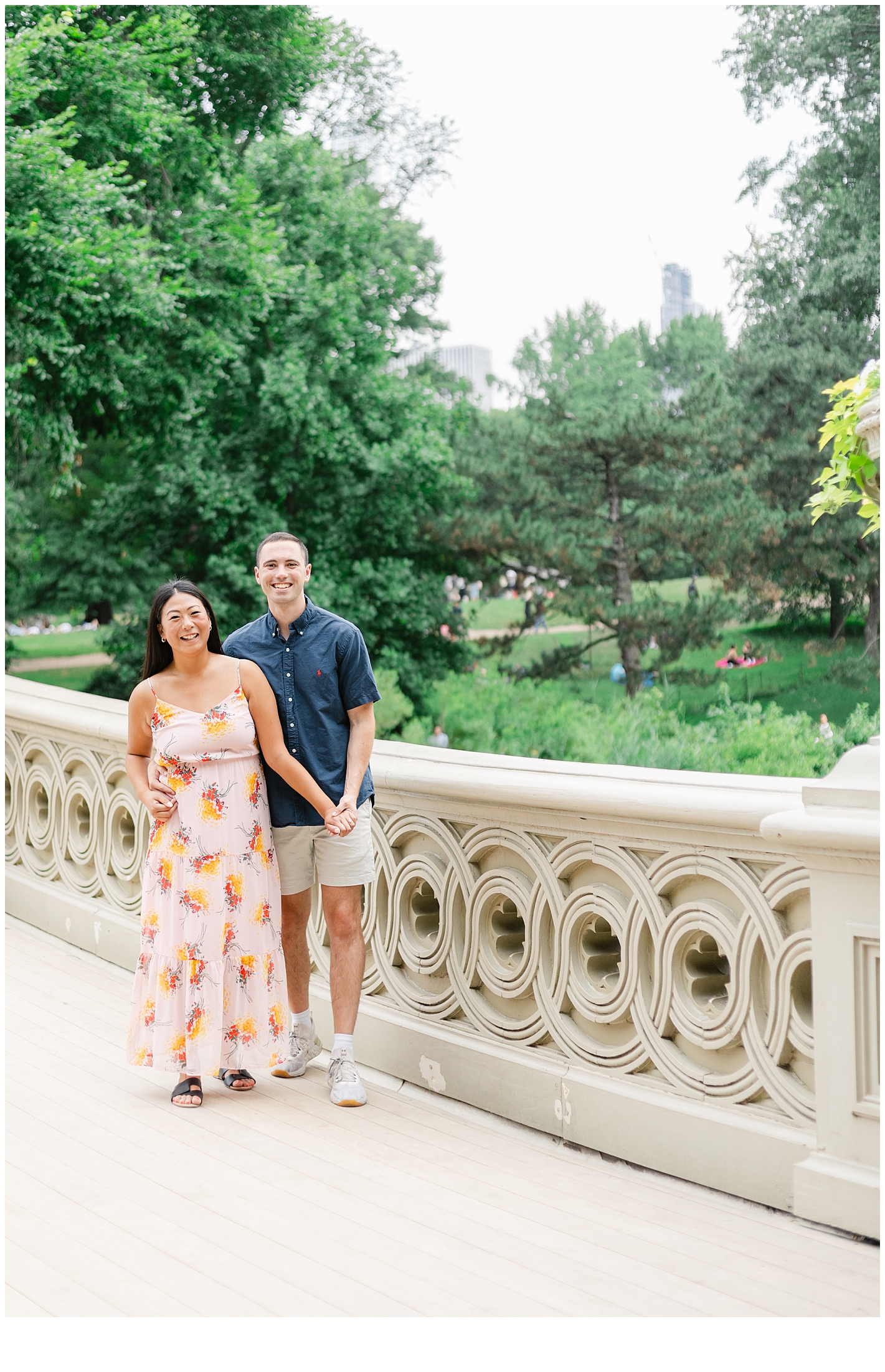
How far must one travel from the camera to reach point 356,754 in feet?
12.4

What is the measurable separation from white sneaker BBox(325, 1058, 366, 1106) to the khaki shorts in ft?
1.76

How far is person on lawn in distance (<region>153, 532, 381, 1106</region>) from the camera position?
381 centimetres

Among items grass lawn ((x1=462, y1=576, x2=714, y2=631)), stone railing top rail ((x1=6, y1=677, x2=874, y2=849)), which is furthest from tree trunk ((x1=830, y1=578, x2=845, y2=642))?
stone railing top rail ((x1=6, y1=677, x2=874, y2=849))

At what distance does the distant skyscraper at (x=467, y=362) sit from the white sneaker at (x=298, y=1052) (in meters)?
26.7

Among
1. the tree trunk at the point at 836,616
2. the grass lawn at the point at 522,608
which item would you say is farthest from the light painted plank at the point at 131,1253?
the tree trunk at the point at 836,616

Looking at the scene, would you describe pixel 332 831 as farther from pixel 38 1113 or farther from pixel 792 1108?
pixel 792 1108

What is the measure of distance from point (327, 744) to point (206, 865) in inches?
20.0

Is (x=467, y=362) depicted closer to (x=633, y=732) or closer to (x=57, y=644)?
(x=57, y=644)

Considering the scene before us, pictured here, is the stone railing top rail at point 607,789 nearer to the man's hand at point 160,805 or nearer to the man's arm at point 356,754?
the man's arm at point 356,754

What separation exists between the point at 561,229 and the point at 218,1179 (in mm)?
36884

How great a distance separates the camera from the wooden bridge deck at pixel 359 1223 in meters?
2.62

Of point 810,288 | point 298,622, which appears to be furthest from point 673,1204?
point 810,288

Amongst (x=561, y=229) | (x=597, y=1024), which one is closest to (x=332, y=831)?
(x=597, y=1024)

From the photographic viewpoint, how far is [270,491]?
2039 cm
